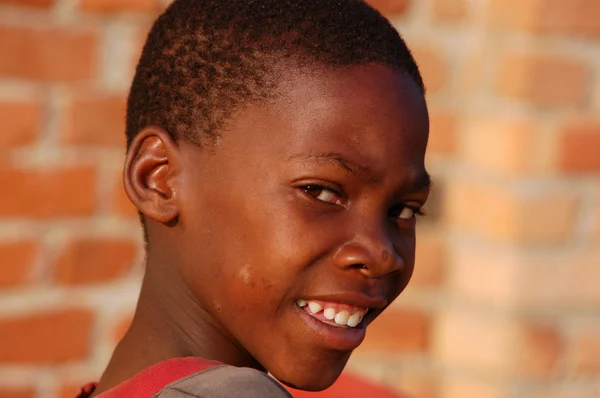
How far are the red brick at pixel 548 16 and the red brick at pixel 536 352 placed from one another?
716mm

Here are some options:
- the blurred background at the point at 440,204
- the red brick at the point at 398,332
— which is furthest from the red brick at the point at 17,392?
the red brick at the point at 398,332

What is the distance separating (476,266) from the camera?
2.73 meters

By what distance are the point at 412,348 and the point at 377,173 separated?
1216 mm

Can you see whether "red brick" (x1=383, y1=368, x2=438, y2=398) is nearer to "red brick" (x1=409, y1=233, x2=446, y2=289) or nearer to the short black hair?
"red brick" (x1=409, y1=233, x2=446, y2=289)

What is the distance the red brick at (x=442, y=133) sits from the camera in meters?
2.74

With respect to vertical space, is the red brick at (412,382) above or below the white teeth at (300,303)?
above

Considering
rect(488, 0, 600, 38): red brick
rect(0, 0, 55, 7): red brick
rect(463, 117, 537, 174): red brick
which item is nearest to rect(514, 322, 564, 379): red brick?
rect(463, 117, 537, 174): red brick

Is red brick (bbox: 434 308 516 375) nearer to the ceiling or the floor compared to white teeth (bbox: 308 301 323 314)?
nearer to the ceiling

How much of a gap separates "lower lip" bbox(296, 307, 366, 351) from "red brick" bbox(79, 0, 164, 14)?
108 centimetres

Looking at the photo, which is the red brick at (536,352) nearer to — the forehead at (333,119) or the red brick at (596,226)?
the red brick at (596,226)

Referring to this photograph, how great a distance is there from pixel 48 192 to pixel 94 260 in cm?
18

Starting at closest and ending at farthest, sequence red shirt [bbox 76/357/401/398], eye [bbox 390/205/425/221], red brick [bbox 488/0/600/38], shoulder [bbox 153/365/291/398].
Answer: shoulder [bbox 153/365/291/398], red shirt [bbox 76/357/401/398], eye [bbox 390/205/425/221], red brick [bbox 488/0/600/38]

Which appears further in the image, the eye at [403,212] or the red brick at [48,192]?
the red brick at [48,192]

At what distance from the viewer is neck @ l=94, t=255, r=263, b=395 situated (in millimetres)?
1673
